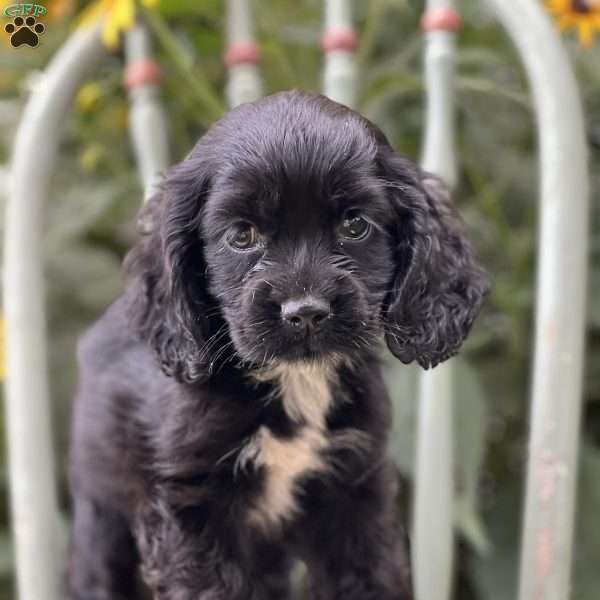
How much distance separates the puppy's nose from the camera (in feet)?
2.28

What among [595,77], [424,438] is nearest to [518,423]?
[595,77]

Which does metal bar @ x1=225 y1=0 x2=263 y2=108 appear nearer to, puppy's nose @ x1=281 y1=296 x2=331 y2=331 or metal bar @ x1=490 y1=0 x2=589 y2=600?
metal bar @ x1=490 y1=0 x2=589 y2=600

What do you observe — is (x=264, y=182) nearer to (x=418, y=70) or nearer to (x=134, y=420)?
(x=134, y=420)

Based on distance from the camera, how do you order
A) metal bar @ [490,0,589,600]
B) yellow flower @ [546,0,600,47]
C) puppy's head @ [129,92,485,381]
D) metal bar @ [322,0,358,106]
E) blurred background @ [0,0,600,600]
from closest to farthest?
puppy's head @ [129,92,485,381] < metal bar @ [322,0,358,106] < metal bar @ [490,0,589,600] < yellow flower @ [546,0,600,47] < blurred background @ [0,0,600,600]

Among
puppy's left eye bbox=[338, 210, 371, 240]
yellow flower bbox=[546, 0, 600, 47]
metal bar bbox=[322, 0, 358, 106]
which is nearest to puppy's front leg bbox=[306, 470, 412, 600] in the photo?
puppy's left eye bbox=[338, 210, 371, 240]

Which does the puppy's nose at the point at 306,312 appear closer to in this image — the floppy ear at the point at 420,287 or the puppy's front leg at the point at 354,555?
the floppy ear at the point at 420,287

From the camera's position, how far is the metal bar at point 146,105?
1.26 m

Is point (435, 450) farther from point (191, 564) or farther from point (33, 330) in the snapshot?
point (33, 330)

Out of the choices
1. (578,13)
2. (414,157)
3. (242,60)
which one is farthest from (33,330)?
(578,13)

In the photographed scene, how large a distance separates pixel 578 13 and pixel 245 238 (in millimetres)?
1015

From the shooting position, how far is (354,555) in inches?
33.9

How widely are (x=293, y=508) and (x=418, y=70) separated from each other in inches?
47.2

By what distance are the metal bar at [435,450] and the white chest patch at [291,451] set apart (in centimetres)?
32

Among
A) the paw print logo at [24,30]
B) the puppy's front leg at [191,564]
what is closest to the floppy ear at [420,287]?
the puppy's front leg at [191,564]
